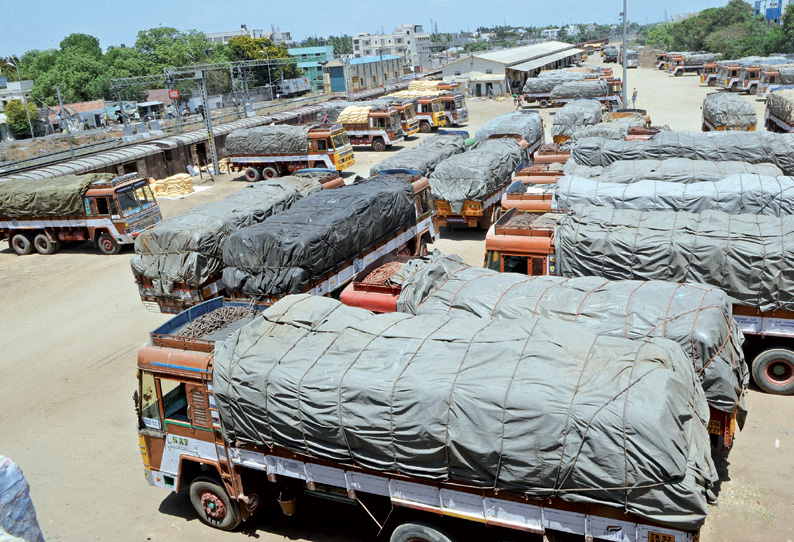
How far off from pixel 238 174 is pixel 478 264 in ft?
68.8

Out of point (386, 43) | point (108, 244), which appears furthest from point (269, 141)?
point (386, 43)

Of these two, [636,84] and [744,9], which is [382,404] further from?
[744,9]

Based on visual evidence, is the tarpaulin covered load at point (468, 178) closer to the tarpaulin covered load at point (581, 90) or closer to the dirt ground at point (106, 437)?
the dirt ground at point (106, 437)

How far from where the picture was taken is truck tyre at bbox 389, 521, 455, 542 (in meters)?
6.97

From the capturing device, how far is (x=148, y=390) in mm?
8227

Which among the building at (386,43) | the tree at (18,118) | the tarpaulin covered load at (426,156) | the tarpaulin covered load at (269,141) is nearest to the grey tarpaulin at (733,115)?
the tarpaulin covered load at (426,156)

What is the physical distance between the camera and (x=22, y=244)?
22.9 metres

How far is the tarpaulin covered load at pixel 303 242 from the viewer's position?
12906 mm

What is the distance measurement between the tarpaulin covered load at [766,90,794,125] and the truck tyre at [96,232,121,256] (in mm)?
26639

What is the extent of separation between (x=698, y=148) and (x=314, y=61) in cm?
8664

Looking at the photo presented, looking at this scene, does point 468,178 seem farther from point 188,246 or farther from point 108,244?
point 108,244

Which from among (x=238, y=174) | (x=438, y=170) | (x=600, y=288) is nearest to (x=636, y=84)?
(x=238, y=174)

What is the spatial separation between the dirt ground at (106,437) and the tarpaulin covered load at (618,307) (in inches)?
54.1

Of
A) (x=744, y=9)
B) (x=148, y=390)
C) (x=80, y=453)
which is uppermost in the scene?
(x=744, y=9)
